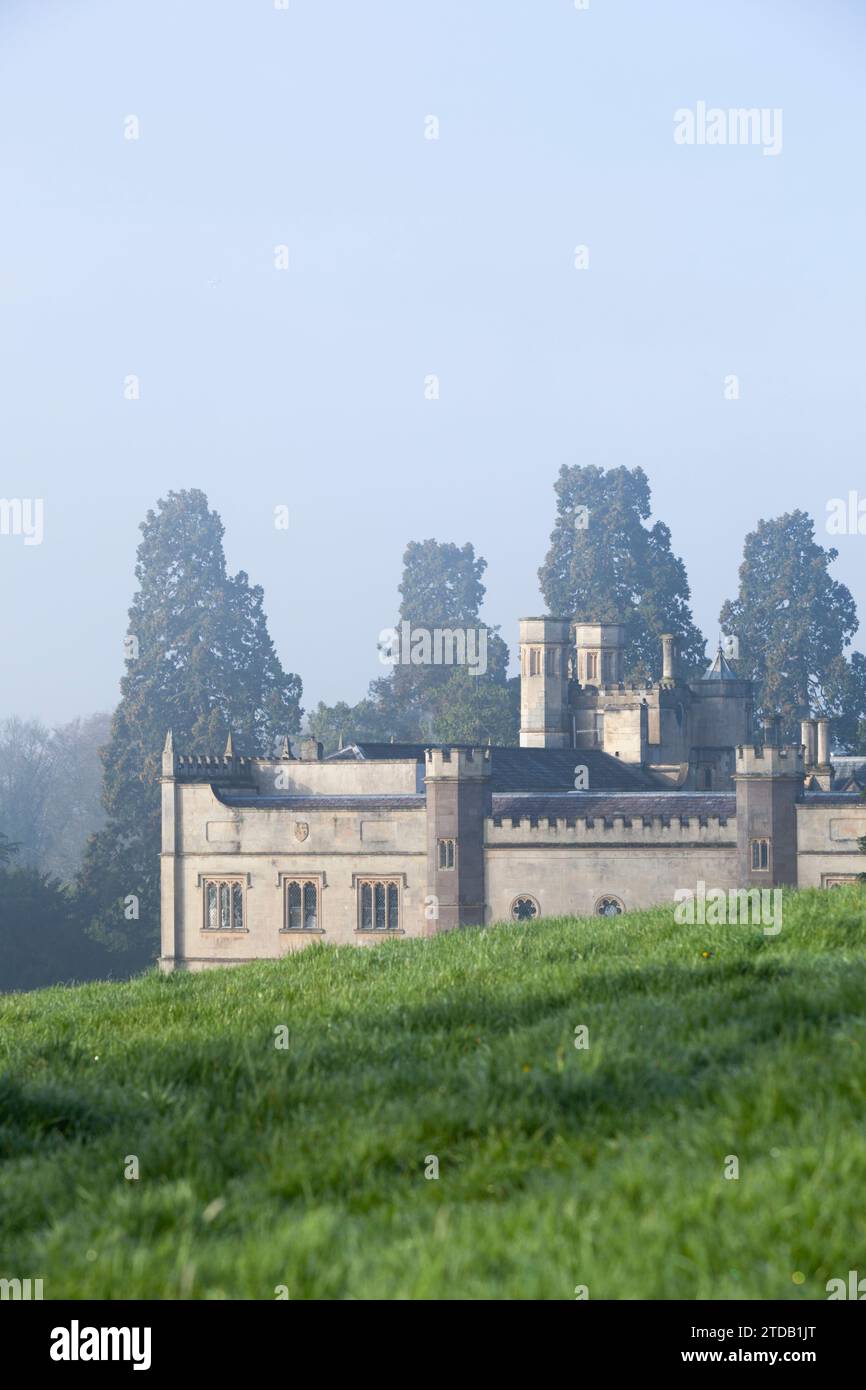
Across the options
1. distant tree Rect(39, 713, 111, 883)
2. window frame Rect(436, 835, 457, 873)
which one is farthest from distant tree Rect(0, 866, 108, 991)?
distant tree Rect(39, 713, 111, 883)

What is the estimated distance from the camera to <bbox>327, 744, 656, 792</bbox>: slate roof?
57875 millimetres

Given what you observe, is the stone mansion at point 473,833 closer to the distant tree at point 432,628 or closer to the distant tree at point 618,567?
the distant tree at point 618,567

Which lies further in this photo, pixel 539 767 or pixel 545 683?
pixel 545 683

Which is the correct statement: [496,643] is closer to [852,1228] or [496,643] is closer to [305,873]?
[305,873]

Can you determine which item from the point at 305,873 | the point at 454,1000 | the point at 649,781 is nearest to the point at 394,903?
the point at 305,873

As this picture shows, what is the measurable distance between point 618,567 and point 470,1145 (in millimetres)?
78921

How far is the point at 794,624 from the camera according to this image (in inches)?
3177

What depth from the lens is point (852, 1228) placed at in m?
5.66

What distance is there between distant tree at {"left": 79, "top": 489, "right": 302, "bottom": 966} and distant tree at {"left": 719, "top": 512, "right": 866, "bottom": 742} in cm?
2198

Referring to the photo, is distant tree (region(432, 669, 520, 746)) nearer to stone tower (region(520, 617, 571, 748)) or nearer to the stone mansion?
stone tower (region(520, 617, 571, 748))

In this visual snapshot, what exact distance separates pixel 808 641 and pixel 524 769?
86.3 ft

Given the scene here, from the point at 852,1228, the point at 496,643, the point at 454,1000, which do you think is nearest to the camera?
the point at 852,1228

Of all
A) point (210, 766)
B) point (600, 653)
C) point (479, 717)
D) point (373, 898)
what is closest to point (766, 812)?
point (373, 898)

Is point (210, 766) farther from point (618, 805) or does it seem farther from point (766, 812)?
point (766, 812)
